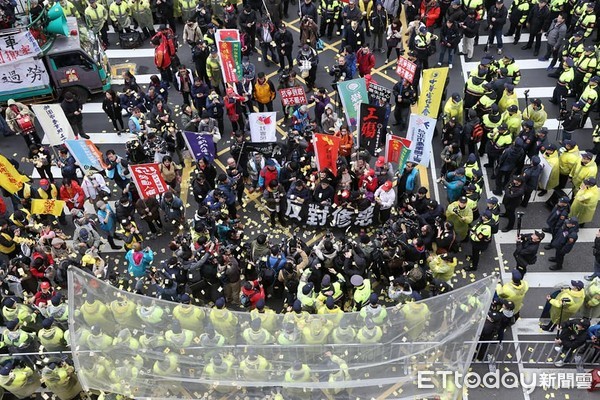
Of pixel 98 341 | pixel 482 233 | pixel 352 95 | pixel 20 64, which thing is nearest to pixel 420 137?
pixel 352 95

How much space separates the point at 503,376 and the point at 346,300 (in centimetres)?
363

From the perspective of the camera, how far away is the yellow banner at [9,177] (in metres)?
16.4

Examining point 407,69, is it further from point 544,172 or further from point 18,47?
point 18,47

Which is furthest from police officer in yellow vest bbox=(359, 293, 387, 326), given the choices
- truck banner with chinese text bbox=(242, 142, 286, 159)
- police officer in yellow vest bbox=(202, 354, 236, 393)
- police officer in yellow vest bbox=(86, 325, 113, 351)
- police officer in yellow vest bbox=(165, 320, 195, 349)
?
truck banner with chinese text bbox=(242, 142, 286, 159)

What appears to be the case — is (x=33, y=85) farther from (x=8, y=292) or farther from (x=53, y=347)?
(x=53, y=347)

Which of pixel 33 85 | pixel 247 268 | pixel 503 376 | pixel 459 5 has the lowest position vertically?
pixel 503 376

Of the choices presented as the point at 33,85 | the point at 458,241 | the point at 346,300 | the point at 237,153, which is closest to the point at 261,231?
the point at 237,153

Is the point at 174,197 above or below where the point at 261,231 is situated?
above

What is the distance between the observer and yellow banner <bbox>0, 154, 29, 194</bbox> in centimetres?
1644

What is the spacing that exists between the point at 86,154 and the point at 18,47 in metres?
4.95

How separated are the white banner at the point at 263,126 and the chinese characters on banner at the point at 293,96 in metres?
1.28

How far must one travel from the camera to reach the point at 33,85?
65.7 feet

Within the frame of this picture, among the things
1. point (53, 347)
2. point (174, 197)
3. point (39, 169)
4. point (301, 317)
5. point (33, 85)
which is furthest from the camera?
point (33, 85)

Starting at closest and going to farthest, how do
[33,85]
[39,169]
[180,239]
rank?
[180,239]
[39,169]
[33,85]
